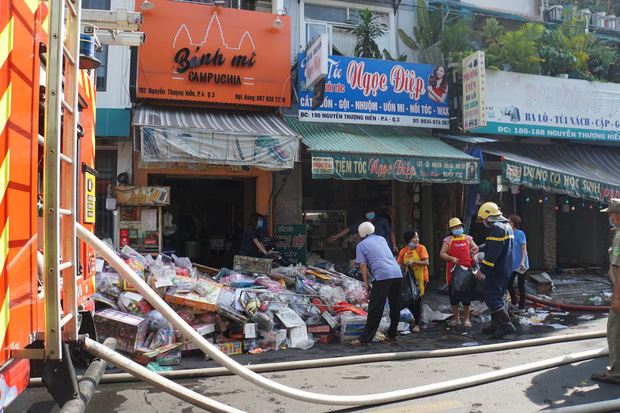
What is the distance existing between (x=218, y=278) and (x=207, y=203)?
621 cm

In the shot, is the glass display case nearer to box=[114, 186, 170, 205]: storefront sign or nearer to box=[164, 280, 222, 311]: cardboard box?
box=[114, 186, 170, 205]: storefront sign

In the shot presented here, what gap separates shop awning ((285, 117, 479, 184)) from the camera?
28.0 ft

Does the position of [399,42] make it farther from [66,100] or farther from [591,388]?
[66,100]

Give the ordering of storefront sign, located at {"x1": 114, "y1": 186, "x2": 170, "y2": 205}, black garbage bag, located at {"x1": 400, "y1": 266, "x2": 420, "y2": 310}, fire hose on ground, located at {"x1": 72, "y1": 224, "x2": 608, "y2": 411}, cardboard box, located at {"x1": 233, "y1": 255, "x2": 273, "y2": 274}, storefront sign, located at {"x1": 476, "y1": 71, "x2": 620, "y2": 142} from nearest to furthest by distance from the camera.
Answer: fire hose on ground, located at {"x1": 72, "y1": 224, "x2": 608, "y2": 411} → black garbage bag, located at {"x1": 400, "y1": 266, "x2": 420, "y2": 310} → cardboard box, located at {"x1": 233, "y1": 255, "x2": 273, "y2": 274} → storefront sign, located at {"x1": 114, "y1": 186, "x2": 170, "y2": 205} → storefront sign, located at {"x1": 476, "y1": 71, "x2": 620, "y2": 142}

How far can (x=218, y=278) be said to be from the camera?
780cm

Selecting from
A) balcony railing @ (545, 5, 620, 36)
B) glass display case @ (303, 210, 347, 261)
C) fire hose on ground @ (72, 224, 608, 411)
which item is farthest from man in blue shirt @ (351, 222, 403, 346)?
balcony railing @ (545, 5, 620, 36)

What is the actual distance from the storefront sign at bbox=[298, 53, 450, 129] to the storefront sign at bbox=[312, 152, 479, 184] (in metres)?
1.67

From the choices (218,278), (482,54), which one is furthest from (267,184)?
(482,54)

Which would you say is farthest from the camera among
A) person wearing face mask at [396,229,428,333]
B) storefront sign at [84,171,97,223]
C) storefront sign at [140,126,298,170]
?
storefront sign at [140,126,298,170]

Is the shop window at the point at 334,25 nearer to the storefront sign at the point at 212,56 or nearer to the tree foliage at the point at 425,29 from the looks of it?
the tree foliage at the point at 425,29

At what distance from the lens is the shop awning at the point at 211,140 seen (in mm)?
7613

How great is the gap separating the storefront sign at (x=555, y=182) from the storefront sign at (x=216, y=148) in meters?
4.76

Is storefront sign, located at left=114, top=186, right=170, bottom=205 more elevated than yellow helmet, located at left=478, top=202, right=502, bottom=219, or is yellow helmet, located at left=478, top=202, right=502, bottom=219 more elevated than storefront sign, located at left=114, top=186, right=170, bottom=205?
storefront sign, located at left=114, top=186, right=170, bottom=205

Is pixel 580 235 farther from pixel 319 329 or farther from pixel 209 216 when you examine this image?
pixel 209 216
